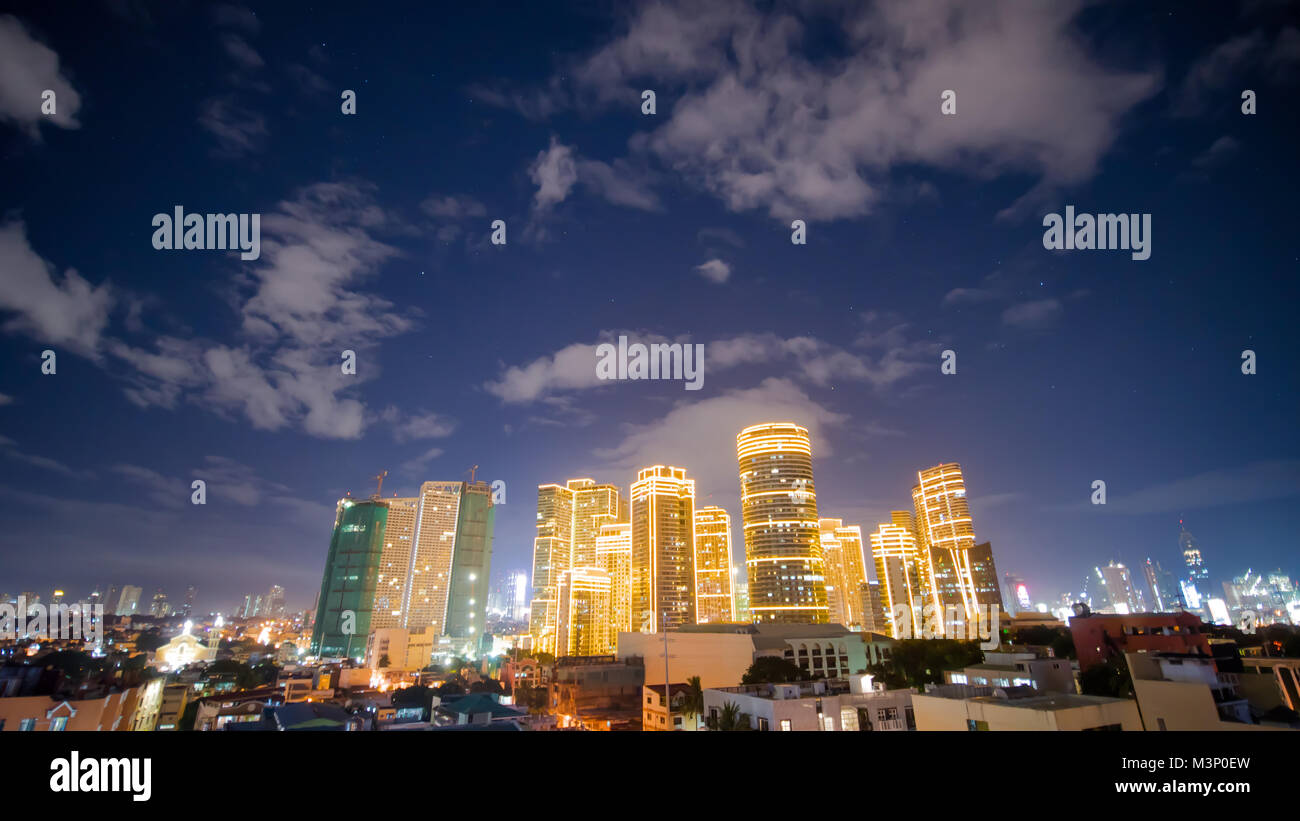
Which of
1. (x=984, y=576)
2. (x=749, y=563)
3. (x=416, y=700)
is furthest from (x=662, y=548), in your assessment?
(x=416, y=700)

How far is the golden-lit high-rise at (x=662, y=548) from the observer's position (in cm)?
11988

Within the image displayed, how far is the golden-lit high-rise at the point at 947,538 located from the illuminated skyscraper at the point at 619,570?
7424 cm

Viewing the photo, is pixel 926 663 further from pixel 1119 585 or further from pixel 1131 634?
pixel 1119 585

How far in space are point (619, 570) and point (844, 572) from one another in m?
88.8

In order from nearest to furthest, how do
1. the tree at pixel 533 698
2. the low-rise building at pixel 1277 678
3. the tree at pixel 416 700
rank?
the low-rise building at pixel 1277 678 < the tree at pixel 416 700 < the tree at pixel 533 698

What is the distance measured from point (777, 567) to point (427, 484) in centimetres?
10932

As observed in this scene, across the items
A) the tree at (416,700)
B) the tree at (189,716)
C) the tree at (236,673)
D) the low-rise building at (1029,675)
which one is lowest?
the tree at (236,673)

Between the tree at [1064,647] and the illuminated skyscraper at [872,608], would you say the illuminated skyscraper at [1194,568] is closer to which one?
the illuminated skyscraper at [872,608]

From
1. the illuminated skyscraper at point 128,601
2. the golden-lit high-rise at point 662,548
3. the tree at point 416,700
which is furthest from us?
the illuminated skyscraper at point 128,601

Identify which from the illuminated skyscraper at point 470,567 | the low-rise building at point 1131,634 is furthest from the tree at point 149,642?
the low-rise building at point 1131,634

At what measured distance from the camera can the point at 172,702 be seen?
122ft

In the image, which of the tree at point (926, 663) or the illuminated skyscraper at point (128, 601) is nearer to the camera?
the tree at point (926, 663)
